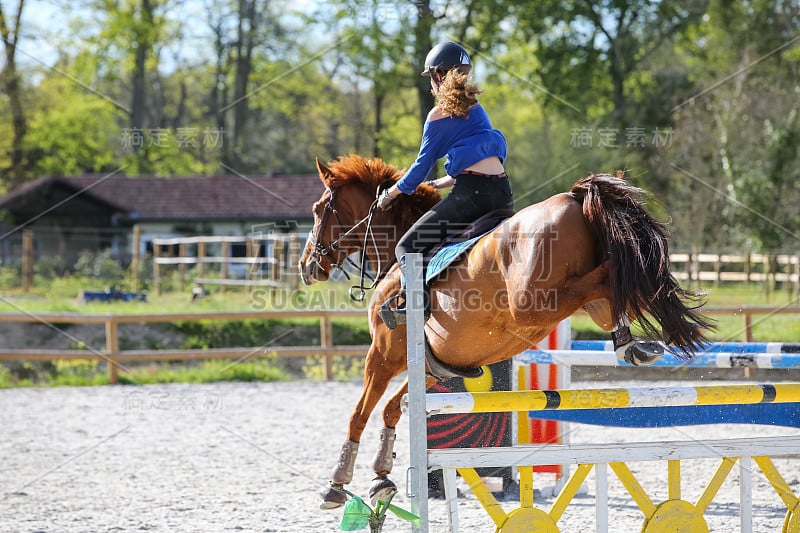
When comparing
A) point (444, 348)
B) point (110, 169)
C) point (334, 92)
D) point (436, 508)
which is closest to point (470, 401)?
point (444, 348)

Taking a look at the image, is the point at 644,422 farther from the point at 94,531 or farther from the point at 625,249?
the point at 94,531

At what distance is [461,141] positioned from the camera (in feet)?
13.6

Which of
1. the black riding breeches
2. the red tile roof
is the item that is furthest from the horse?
the red tile roof

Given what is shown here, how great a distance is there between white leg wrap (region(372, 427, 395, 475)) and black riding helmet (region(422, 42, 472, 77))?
1.87 metres

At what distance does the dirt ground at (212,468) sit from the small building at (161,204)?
21.3m

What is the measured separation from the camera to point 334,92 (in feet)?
103

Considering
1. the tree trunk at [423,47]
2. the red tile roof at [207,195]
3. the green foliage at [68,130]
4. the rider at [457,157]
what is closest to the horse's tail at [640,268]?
the rider at [457,157]

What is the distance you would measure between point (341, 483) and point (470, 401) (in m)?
1.31

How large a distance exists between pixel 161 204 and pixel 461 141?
99.9 feet

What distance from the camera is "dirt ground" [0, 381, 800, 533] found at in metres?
4.95

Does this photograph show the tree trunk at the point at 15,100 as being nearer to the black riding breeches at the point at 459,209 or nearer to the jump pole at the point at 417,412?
the black riding breeches at the point at 459,209

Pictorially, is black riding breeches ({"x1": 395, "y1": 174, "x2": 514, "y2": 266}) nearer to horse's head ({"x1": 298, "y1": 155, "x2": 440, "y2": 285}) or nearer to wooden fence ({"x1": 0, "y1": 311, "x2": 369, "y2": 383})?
horse's head ({"x1": 298, "y1": 155, "x2": 440, "y2": 285})

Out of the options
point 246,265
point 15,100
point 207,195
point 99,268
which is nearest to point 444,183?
point 246,265

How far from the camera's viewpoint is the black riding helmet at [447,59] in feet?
13.6
